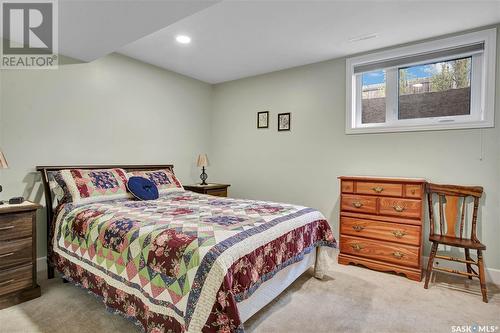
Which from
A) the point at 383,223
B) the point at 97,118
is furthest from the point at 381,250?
the point at 97,118

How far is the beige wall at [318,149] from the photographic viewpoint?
2648mm

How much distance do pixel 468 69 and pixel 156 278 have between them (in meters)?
3.46

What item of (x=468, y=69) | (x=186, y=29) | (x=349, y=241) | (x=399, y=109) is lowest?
(x=349, y=241)

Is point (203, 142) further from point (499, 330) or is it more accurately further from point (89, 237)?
point (499, 330)

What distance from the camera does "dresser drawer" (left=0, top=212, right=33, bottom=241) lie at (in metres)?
2.06

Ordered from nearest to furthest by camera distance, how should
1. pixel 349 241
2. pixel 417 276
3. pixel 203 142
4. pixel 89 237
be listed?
pixel 89 237, pixel 417 276, pixel 349 241, pixel 203 142

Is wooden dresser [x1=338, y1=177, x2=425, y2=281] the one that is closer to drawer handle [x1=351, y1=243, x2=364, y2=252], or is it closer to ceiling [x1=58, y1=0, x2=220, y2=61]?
drawer handle [x1=351, y1=243, x2=364, y2=252]

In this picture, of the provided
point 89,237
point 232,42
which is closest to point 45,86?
point 89,237

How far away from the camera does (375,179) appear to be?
111 inches

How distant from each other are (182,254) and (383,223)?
7.18ft

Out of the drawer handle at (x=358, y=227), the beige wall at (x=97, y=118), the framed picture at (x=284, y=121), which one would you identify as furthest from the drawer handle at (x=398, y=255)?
the beige wall at (x=97, y=118)

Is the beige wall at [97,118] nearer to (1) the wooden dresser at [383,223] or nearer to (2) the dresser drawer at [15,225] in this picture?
(2) the dresser drawer at [15,225]

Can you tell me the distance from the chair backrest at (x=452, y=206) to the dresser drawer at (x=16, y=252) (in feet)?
11.9

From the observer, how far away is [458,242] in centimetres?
236
